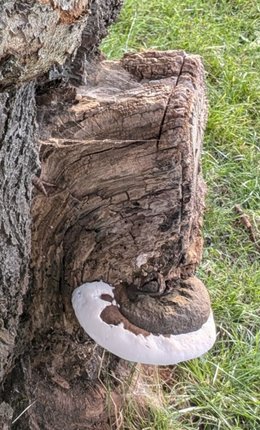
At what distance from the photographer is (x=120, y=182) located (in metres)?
1.72

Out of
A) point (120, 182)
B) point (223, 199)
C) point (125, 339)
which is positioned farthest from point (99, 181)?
point (223, 199)

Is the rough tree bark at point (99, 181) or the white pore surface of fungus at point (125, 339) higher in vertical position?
the rough tree bark at point (99, 181)

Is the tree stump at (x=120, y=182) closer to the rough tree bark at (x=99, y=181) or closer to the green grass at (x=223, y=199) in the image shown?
the rough tree bark at (x=99, y=181)

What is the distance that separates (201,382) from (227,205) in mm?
939

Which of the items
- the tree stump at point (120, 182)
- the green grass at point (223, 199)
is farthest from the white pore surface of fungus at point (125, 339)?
the green grass at point (223, 199)

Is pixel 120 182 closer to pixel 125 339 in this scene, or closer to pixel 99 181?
pixel 99 181

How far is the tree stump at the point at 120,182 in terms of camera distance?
170 cm

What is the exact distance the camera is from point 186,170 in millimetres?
1711

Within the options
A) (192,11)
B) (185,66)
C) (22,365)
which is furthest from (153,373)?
(192,11)

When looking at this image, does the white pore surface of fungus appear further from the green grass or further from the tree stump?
the green grass

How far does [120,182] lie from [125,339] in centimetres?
38

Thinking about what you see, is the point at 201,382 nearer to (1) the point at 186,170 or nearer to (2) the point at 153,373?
(2) the point at 153,373

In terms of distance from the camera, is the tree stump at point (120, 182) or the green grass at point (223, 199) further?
the green grass at point (223, 199)

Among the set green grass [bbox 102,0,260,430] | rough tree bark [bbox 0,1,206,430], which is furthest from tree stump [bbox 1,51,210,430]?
green grass [bbox 102,0,260,430]
